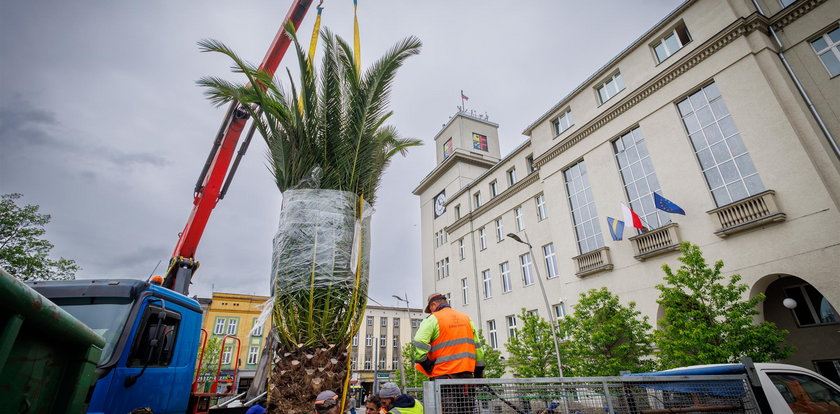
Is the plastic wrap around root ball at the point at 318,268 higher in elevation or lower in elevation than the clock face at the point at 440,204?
lower

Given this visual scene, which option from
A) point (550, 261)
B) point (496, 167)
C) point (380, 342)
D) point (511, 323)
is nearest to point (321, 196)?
point (550, 261)

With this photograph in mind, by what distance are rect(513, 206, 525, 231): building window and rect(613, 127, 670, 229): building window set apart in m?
8.53

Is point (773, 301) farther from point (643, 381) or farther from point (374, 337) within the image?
point (374, 337)

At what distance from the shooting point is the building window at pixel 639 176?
1653 cm

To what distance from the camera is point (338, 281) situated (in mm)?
5605

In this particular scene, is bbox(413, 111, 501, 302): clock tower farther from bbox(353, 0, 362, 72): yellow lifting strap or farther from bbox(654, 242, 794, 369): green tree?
bbox(353, 0, 362, 72): yellow lifting strap

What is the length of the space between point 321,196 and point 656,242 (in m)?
15.3

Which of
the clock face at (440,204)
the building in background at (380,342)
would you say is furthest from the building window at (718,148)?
the building in background at (380,342)

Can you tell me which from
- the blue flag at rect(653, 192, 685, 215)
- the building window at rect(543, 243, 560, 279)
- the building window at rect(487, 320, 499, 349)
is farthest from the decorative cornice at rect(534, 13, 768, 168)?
the building window at rect(487, 320, 499, 349)

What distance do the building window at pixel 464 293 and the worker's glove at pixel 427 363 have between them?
2574 centimetres

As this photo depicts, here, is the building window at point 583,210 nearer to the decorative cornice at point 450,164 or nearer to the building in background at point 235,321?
the decorative cornice at point 450,164

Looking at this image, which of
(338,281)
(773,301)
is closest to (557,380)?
(338,281)

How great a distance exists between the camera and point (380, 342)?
61031 millimetres

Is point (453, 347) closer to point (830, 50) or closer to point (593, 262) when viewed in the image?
point (593, 262)
